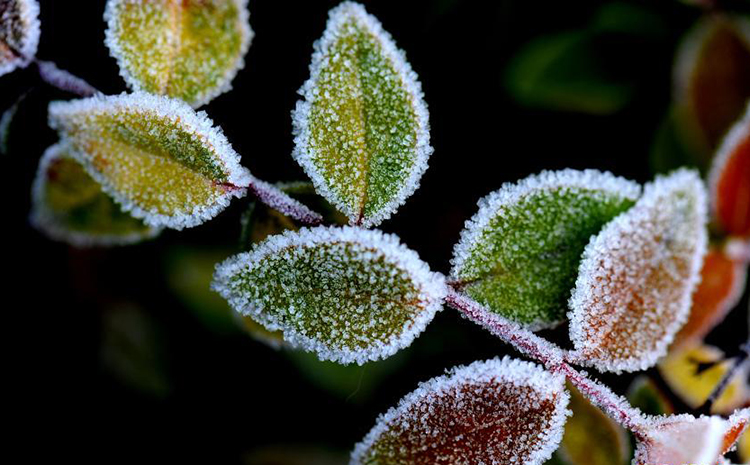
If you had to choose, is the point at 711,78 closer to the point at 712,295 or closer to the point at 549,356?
the point at 712,295

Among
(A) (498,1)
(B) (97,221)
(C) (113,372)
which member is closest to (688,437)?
(B) (97,221)

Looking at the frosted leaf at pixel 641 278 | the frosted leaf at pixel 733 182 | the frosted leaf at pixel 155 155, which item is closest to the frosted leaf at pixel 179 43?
the frosted leaf at pixel 155 155

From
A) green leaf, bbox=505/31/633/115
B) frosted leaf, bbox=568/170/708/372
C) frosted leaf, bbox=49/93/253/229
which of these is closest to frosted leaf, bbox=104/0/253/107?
frosted leaf, bbox=49/93/253/229

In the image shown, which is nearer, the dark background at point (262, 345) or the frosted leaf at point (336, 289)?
the frosted leaf at point (336, 289)

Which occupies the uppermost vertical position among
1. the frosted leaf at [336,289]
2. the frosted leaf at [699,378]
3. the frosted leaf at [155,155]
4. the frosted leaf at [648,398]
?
the frosted leaf at [699,378]

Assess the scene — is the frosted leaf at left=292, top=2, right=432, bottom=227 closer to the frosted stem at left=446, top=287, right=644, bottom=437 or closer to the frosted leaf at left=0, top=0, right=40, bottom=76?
the frosted stem at left=446, top=287, right=644, bottom=437

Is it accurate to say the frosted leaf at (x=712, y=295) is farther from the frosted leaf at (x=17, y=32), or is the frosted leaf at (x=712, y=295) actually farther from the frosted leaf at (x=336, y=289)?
the frosted leaf at (x=17, y=32)

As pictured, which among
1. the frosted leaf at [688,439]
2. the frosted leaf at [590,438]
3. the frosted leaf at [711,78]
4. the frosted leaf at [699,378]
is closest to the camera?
the frosted leaf at [688,439]
